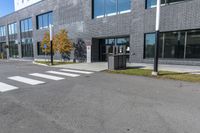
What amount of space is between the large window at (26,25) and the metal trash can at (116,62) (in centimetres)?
2272

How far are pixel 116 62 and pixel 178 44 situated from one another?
580 centimetres

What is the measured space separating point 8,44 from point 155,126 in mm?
41394

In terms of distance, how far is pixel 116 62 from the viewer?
12945 millimetres

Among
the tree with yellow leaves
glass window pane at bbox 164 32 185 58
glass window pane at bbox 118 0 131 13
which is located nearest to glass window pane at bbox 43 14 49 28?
the tree with yellow leaves

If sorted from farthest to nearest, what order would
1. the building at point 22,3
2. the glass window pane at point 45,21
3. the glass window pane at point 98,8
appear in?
the building at point 22,3, the glass window pane at point 45,21, the glass window pane at point 98,8

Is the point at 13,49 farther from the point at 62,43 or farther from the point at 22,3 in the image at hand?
the point at 62,43

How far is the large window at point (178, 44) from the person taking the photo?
12859 millimetres

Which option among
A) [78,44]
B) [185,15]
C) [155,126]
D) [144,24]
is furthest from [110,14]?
[155,126]

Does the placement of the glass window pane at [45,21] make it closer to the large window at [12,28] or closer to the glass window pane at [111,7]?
the large window at [12,28]

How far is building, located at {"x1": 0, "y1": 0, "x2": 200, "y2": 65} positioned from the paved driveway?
787cm

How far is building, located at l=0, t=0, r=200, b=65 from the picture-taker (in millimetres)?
13112

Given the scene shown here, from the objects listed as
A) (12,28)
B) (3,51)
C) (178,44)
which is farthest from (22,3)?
(178,44)

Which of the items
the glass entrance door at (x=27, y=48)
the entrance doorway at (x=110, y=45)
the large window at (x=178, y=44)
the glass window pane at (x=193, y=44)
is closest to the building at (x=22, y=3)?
the glass entrance door at (x=27, y=48)

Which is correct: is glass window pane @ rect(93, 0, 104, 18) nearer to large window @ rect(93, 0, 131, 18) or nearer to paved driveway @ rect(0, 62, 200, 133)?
large window @ rect(93, 0, 131, 18)
